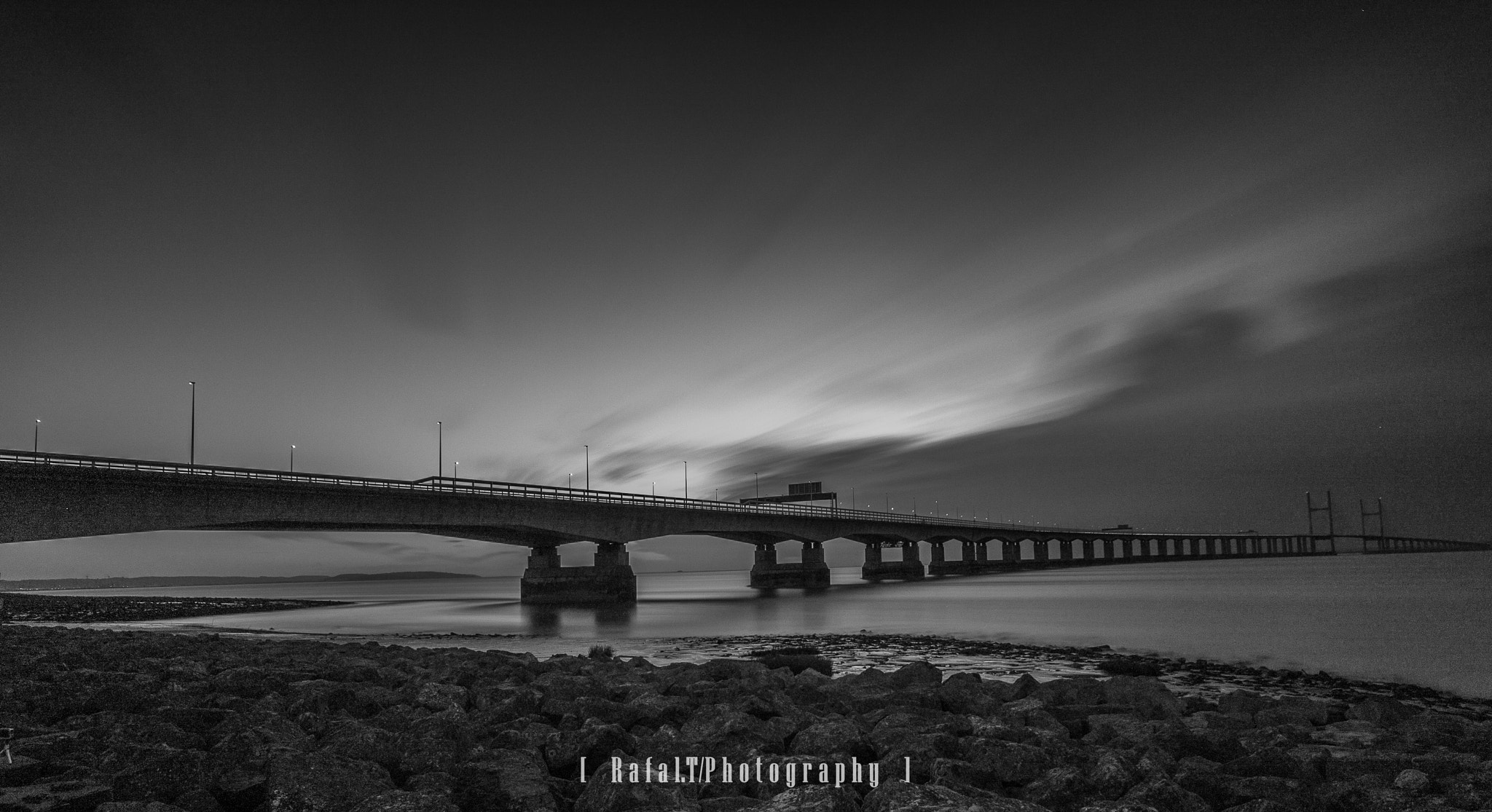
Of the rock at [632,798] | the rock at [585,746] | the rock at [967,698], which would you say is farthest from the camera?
the rock at [967,698]

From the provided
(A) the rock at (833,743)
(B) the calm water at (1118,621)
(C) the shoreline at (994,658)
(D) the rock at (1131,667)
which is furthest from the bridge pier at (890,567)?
(A) the rock at (833,743)

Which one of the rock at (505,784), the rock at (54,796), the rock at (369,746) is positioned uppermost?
the rock at (54,796)

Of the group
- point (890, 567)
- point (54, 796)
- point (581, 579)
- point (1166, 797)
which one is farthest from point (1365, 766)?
point (890, 567)

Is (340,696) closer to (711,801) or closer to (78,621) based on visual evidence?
(711,801)

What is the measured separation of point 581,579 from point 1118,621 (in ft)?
123

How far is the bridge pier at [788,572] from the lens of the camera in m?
94.8

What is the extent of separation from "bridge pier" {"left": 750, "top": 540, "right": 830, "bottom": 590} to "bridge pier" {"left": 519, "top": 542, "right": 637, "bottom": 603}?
32472mm

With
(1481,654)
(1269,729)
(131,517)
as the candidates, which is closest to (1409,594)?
(1481,654)

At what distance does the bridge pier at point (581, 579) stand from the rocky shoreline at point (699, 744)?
1956 inches

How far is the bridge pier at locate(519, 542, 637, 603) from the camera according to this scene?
6259cm

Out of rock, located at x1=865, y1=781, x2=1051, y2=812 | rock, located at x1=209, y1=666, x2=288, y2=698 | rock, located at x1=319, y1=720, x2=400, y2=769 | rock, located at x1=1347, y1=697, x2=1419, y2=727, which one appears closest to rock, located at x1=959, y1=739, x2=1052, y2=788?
rock, located at x1=865, y1=781, x2=1051, y2=812

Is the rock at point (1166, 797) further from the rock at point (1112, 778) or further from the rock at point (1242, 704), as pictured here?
the rock at point (1242, 704)

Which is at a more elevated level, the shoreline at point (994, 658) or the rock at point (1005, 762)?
the rock at point (1005, 762)

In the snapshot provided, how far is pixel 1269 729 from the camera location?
944 cm
